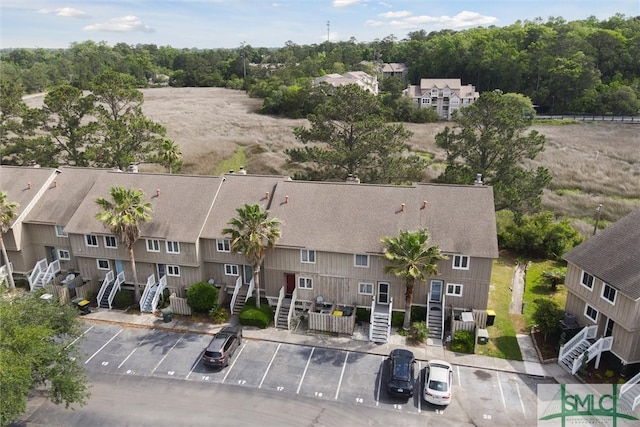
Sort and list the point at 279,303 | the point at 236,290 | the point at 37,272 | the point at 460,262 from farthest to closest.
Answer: the point at 37,272 → the point at 236,290 → the point at 279,303 → the point at 460,262

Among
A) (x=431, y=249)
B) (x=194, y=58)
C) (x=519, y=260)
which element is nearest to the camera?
(x=431, y=249)

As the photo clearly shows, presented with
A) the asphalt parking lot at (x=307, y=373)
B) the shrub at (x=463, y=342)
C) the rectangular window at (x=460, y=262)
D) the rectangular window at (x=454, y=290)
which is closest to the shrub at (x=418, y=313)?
the rectangular window at (x=454, y=290)

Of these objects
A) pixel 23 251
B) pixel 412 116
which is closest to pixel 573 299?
pixel 23 251

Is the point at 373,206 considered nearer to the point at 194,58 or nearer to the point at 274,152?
the point at 274,152

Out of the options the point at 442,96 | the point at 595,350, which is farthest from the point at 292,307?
the point at 442,96

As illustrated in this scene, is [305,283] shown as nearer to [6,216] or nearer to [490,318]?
[490,318]

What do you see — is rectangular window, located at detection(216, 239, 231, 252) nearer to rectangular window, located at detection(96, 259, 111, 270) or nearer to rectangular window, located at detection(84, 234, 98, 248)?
rectangular window, located at detection(96, 259, 111, 270)

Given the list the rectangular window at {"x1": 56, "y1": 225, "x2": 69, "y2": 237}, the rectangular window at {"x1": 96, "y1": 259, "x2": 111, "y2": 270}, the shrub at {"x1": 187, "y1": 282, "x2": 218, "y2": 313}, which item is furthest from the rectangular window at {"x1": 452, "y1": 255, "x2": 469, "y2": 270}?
the rectangular window at {"x1": 56, "y1": 225, "x2": 69, "y2": 237}
